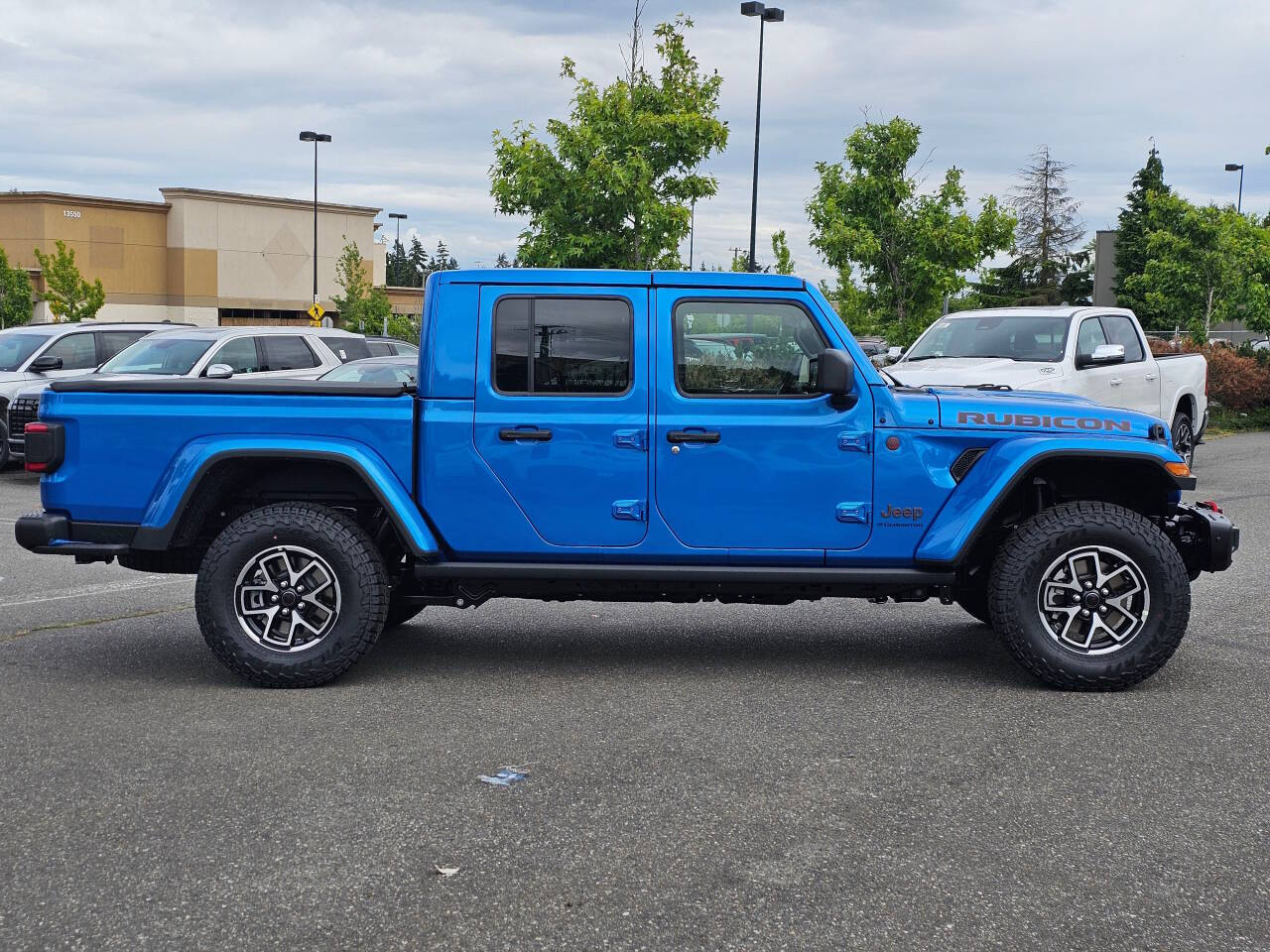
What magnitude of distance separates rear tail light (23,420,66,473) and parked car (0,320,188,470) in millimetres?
10855

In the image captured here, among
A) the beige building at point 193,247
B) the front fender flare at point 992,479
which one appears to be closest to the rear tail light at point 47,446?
the front fender flare at point 992,479

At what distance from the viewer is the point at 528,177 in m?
21.3

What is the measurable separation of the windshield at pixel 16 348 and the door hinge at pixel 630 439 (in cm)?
1318

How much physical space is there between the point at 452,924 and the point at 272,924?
48 centimetres

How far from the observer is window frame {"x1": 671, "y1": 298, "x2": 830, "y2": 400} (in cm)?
600

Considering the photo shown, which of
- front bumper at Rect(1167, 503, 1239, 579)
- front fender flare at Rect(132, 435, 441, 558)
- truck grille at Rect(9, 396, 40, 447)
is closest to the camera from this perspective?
front fender flare at Rect(132, 435, 441, 558)

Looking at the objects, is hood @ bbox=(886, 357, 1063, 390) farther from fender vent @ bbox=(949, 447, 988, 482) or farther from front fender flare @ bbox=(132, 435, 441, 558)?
front fender flare @ bbox=(132, 435, 441, 558)

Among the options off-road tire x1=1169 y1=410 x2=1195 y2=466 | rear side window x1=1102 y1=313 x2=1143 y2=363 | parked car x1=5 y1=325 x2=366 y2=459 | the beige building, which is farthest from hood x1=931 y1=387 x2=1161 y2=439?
the beige building

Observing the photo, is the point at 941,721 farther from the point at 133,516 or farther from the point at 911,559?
the point at 133,516

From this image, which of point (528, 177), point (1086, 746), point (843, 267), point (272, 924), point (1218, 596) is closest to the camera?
point (272, 924)

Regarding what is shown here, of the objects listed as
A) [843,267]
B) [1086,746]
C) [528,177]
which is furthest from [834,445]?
[843,267]

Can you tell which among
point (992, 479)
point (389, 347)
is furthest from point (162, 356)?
point (992, 479)

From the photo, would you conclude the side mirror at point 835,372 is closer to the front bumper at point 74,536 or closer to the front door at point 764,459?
the front door at point 764,459

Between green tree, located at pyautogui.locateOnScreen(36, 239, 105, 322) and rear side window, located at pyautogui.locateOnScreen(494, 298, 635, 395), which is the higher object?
green tree, located at pyautogui.locateOnScreen(36, 239, 105, 322)
